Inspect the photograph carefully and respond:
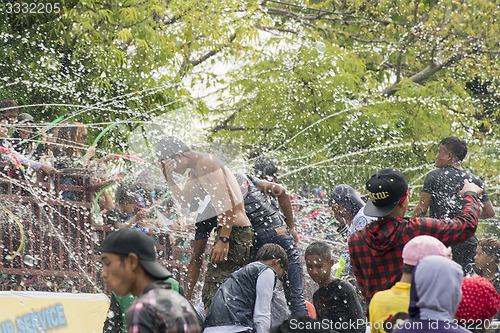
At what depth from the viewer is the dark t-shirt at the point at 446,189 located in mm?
5969

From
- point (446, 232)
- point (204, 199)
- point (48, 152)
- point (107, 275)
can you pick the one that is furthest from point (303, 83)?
point (107, 275)

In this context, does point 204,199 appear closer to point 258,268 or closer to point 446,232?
point 258,268

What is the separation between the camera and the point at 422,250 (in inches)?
149

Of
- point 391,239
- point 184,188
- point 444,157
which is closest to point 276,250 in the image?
point 184,188

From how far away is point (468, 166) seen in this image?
48.8ft

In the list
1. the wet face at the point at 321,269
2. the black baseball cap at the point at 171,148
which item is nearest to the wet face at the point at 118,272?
the black baseball cap at the point at 171,148

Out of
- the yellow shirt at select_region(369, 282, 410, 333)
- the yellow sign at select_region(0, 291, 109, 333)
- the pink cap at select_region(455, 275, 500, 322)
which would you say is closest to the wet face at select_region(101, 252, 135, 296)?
the yellow shirt at select_region(369, 282, 410, 333)

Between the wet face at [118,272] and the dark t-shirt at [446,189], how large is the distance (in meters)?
3.41

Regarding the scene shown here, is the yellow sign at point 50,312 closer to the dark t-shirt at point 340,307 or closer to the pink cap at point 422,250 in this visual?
the dark t-shirt at point 340,307

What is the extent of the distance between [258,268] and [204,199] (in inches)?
39.7

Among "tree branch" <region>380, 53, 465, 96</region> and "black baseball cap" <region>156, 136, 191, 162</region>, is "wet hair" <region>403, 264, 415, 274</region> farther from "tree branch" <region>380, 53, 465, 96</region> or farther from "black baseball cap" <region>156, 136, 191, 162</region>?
"tree branch" <region>380, 53, 465, 96</region>

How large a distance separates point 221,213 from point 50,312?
67.8 inches

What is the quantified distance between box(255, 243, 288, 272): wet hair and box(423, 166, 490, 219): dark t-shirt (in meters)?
1.34

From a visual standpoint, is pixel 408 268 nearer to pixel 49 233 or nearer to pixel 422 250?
pixel 422 250
